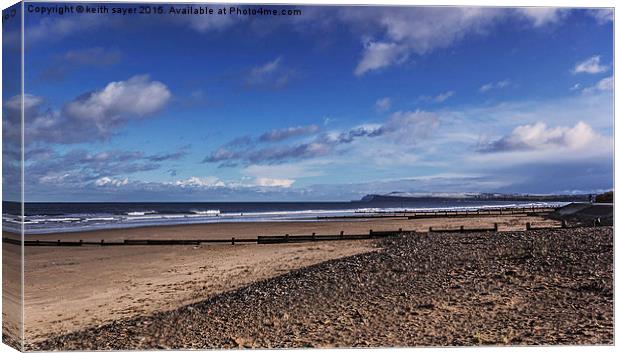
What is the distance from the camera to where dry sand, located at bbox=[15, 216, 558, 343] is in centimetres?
948

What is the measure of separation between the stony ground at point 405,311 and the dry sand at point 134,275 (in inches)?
59.3

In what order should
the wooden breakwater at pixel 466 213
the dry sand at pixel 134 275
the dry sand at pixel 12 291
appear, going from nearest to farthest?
the dry sand at pixel 12 291 → the dry sand at pixel 134 275 → the wooden breakwater at pixel 466 213

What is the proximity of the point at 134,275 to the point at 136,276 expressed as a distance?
295 millimetres

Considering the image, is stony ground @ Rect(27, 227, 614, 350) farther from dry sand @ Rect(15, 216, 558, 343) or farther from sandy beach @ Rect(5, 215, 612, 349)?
dry sand @ Rect(15, 216, 558, 343)

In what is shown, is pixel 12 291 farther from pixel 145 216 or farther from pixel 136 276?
pixel 145 216

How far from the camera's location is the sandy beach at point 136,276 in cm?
921

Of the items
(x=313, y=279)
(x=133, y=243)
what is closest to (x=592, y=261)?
(x=313, y=279)

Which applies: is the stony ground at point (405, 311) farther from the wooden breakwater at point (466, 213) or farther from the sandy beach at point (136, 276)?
the wooden breakwater at point (466, 213)

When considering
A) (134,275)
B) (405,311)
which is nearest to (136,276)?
(134,275)

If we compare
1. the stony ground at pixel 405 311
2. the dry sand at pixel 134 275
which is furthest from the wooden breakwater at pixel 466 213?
the stony ground at pixel 405 311

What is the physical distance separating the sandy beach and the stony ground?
0.51 meters

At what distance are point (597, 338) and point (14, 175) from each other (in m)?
7.87

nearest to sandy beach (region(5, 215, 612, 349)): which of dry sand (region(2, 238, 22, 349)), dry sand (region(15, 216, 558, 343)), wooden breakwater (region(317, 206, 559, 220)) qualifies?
dry sand (region(15, 216, 558, 343))

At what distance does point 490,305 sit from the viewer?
7555 millimetres
